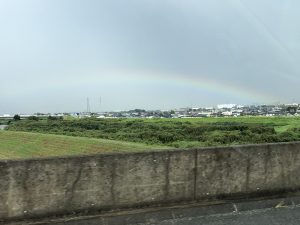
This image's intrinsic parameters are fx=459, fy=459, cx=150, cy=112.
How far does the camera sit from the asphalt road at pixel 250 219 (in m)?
6.64

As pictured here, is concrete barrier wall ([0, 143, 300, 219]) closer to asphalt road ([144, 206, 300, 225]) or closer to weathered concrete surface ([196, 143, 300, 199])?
weathered concrete surface ([196, 143, 300, 199])

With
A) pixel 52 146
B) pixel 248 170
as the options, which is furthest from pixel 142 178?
pixel 52 146

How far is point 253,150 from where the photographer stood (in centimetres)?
763

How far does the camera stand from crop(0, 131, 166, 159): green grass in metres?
35.8

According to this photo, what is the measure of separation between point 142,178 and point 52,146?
125ft

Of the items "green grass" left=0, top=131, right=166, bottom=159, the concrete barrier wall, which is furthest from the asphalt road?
"green grass" left=0, top=131, right=166, bottom=159

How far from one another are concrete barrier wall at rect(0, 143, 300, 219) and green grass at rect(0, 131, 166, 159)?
85.0 ft

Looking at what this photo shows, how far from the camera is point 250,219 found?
6.87 m

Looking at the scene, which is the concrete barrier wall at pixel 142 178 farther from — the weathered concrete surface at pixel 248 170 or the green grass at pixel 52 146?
the green grass at pixel 52 146

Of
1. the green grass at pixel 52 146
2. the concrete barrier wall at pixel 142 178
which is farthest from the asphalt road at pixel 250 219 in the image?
the green grass at pixel 52 146

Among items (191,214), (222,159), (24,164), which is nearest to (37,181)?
(24,164)

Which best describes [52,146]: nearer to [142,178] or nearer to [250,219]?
[142,178]

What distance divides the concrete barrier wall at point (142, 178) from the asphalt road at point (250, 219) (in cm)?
37

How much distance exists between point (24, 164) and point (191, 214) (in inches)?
103
